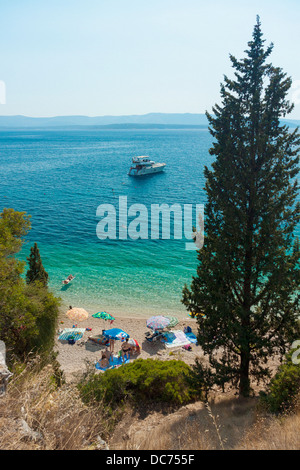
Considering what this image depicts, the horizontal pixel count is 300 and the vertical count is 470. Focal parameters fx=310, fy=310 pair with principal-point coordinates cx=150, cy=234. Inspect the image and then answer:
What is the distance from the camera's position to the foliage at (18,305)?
11.9m

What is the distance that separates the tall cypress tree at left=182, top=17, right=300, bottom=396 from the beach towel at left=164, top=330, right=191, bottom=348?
10.3 meters

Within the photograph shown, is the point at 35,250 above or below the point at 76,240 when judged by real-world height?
above

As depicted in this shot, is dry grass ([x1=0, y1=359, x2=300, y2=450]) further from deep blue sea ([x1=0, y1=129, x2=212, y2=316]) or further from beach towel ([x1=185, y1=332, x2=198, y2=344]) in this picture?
deep blue sea ([x1=0, y1=129, x2=212, y2=316])

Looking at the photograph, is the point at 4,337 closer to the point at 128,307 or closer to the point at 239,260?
the point at 239,260

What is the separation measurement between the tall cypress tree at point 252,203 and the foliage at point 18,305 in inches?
285

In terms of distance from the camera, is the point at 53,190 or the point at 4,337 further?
the point at 53,190

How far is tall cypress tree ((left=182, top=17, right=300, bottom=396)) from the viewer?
10.8 metres

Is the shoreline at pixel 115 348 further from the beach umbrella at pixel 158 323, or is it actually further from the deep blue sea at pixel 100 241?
the deep blue sea at pixel 100 241

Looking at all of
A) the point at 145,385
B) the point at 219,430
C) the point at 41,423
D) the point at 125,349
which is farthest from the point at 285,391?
the point at 125,349

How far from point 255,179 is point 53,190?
205 ft

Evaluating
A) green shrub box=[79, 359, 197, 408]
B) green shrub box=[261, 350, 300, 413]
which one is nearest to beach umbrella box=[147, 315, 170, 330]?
green shrub box=[79, 359, 197, 408]

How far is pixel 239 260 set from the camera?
11688 mm
